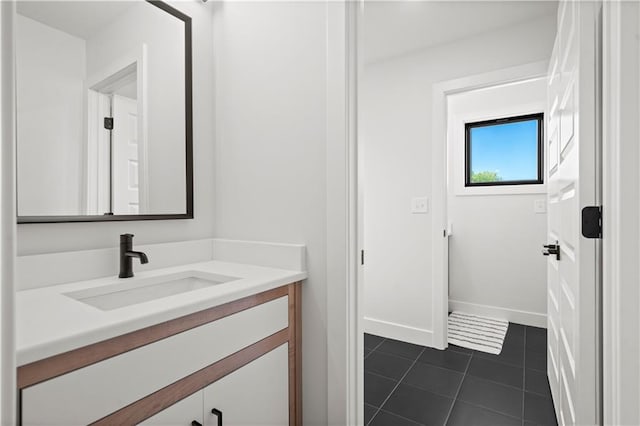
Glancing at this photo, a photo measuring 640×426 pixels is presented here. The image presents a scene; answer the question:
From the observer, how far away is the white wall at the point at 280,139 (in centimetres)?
131

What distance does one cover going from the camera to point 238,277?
4.05 ft

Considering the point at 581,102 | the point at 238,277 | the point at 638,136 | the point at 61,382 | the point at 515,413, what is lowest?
the point at 515,413

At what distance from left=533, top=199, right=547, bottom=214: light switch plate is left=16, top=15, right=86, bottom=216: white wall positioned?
3499 mm

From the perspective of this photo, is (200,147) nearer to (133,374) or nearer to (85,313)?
(85,313)

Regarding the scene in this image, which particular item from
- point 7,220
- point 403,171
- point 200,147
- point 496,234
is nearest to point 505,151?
point 496,234

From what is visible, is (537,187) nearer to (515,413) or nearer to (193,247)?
(515,413)

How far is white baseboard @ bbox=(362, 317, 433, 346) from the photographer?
8.76 ft

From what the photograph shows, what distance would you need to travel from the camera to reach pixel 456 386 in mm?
2031

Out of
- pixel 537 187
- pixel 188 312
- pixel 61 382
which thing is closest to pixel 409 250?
pixel 537 187

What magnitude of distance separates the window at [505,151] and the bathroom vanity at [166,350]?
295 cm

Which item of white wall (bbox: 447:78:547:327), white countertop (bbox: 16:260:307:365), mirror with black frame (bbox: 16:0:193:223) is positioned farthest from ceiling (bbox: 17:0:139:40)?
white wall (bbox: 447:78:547:327)

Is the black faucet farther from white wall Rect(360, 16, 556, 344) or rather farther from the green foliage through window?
the green foliage through window

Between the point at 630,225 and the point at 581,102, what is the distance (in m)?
0.39

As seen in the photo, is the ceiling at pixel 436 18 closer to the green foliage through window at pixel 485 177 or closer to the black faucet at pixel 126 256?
the green foliage through window at pixel 485 177
